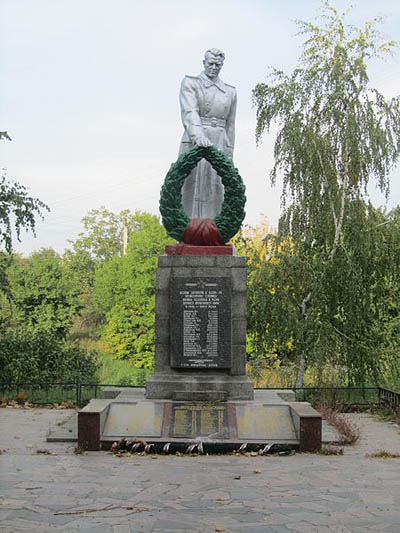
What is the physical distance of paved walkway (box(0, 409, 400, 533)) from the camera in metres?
5.06

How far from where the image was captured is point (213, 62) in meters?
10.7

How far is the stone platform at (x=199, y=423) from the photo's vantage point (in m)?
8.06

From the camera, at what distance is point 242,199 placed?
10305mm

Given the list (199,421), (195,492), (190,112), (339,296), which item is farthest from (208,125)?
(195,492)

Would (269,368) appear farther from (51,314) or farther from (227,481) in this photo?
(227,481)

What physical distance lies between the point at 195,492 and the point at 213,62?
6664mm

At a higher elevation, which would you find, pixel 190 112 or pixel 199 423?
pixel 190 112

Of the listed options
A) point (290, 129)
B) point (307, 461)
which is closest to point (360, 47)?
point (290, 129)

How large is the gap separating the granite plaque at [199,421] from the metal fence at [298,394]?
3.79 m

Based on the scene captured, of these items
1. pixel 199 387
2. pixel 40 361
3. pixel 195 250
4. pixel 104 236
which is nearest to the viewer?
pixel 199 387

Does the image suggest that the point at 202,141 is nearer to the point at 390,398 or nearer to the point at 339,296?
the point at 390,398

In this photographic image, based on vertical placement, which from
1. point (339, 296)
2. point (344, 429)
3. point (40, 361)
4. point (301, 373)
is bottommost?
point (344, 429)

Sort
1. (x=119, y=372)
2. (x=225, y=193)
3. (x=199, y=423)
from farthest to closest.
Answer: (x=119, y=372)
(x=225, y=193)
(x=199, y=423)

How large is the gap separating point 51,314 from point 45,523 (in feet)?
59.9
